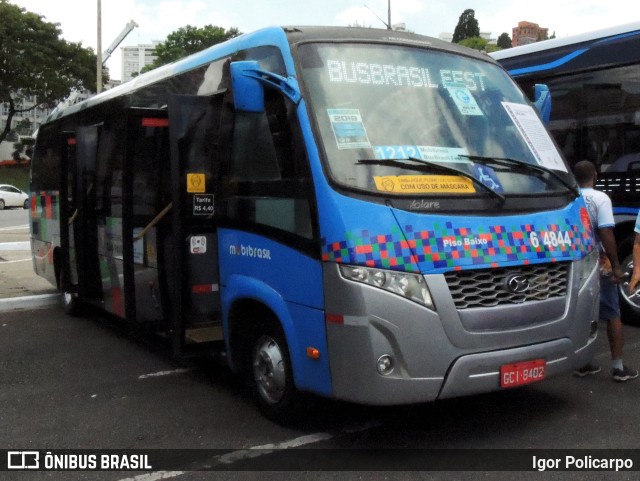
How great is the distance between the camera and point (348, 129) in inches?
180

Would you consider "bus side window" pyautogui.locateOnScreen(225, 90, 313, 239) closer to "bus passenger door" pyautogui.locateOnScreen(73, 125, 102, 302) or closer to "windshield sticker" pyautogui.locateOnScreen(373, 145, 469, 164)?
"windshield sticker" pyautogui.locateOnScreen(373, 145, 469, 164)

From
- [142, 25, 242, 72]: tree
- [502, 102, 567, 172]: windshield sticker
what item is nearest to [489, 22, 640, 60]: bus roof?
[502, 102, 567, 172]: windshield sticker

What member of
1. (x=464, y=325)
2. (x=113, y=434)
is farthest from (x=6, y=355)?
(x=464, y=325)

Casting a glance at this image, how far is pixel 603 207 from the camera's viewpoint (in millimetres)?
5797

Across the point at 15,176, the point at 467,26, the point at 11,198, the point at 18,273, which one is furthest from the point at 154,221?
Answer: the point at 467,26

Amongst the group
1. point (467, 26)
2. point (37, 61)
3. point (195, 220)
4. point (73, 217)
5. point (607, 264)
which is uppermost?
point (467, 26)

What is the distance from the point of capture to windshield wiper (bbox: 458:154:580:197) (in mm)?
4781

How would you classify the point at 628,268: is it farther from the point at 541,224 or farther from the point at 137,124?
the point at 137,124

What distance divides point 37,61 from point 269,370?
149ft

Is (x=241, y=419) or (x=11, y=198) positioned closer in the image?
(x=241, y=419)

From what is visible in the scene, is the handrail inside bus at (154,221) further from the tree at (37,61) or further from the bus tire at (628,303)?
the tree at (37,61)

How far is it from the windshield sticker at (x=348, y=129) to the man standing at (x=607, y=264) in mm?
2118

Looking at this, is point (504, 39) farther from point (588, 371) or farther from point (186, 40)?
point (588, 371)

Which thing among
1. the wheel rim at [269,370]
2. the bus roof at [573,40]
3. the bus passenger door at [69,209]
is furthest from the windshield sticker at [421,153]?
the bus passenger door at [69,209]
